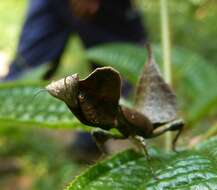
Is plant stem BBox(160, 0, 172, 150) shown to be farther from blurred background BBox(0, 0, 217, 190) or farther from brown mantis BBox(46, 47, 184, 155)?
brown mantis BBox(46, 47, 184, 155)

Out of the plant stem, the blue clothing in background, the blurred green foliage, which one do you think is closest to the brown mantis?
the plant stem

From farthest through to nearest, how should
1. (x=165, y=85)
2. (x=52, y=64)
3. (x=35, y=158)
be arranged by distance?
(x=52, y=64) < (x=35, y=158) < (x=165, y=85)

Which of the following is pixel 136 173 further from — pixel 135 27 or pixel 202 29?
pixel 202 29

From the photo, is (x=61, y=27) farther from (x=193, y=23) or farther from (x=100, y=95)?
(x=100, y=95)

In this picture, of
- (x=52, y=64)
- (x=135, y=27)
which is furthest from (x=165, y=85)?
(x=135, y=27)

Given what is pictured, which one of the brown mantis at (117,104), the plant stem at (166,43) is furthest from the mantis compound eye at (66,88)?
the plant stem at (166,43)

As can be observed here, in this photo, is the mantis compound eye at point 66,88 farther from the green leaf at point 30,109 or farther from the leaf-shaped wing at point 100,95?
the green leaf at point 30,109

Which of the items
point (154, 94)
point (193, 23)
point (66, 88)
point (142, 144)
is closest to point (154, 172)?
point (142, 144)
